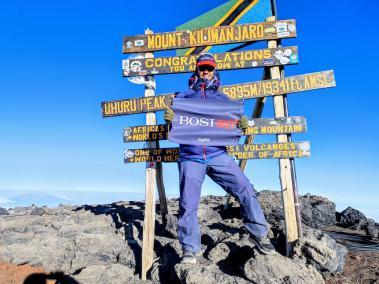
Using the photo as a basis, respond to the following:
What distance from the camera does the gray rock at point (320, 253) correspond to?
5406 mm

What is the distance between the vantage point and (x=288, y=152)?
629 centimetres

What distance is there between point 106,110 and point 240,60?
2786mm

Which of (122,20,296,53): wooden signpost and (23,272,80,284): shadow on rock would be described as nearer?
(23,272,80,284): shadow on rock

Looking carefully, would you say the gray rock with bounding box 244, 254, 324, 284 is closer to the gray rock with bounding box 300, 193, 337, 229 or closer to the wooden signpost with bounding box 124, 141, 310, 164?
the wooden signpost with bounding box 124, 141, 310, 164

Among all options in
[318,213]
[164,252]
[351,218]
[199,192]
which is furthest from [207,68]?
[351,218]

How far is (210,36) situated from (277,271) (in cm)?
431

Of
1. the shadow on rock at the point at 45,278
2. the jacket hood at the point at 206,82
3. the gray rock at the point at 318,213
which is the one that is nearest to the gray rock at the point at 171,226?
the shadow on rock at the point at 45,278

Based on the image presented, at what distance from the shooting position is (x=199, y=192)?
5.50 m

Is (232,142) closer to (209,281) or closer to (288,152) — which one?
(288,152)

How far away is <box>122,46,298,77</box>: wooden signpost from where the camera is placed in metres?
6.47

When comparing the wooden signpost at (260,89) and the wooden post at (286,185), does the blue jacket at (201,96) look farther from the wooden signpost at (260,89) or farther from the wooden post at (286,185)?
the wooden post at (286,185)

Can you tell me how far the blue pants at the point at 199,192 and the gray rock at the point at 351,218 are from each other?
5.30m

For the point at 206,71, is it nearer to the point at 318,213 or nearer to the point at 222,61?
the point at 222,61

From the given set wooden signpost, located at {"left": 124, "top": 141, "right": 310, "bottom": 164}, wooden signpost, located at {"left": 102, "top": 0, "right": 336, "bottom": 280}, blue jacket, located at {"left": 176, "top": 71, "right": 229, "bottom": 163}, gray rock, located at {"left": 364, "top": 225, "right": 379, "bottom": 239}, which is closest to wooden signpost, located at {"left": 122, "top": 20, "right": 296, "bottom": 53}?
wooden signpost, located at {"left": 102, "top": 0, "right": 336, "bottom": 280}
